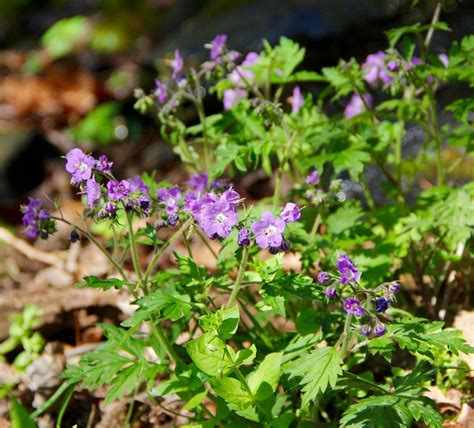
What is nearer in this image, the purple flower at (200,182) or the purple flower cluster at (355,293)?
the purple flower cluster at (355,293)

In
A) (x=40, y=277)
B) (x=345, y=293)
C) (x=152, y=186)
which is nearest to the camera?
(x=345, y=293)

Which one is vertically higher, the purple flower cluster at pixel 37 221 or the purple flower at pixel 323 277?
the purple flower cluster at pixel 37 221

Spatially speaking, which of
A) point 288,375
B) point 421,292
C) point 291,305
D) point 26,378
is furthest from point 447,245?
point 26,378

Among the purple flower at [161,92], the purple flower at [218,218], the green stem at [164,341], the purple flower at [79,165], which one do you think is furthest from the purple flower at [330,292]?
the purple flower at [161,92]

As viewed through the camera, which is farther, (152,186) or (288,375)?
(152,186)

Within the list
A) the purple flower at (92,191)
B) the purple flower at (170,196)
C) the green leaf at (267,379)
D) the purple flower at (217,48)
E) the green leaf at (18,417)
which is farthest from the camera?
the purple flower at (217,48)

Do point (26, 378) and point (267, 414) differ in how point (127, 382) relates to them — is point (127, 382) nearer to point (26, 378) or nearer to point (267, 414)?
point (267, 414)

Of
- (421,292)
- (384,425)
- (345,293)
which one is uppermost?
(345,293)

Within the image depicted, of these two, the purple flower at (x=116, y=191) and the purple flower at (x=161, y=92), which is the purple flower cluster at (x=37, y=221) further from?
the purple flower at (x=161, y=92)

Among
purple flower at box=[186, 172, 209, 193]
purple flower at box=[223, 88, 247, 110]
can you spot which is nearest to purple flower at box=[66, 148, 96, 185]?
purple flower at box=[186, 172, 209, 193]
